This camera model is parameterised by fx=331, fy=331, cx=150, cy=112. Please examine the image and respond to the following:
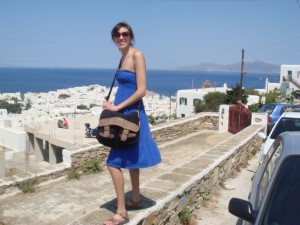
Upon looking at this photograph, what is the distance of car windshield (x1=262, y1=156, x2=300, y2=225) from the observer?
95.4 inches

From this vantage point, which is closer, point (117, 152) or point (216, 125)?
point (117, 152)

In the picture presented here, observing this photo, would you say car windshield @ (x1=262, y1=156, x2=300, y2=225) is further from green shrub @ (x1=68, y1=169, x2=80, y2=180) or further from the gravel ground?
green shrub @ (x1=68, y1=169, x2=80, y2=180)

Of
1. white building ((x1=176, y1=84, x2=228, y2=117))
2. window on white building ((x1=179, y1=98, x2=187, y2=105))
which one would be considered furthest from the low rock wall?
window on white building ((x1=179, y1=98, x2=187, y2=105))

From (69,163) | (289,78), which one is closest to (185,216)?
(69,163)

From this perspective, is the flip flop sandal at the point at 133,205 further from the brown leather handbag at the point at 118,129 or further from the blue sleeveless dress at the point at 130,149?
the brown leather handbag at the point at 118,129

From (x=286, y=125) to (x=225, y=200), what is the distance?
2.43m

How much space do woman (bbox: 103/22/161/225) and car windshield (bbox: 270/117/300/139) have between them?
15.3ft

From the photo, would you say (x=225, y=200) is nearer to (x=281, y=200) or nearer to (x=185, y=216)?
(x=185, y=216)

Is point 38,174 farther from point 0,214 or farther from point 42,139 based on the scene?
point 42,139

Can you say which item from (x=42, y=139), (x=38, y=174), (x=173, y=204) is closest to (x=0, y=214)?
(x=38, y=174)

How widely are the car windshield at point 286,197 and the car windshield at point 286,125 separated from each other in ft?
15.1

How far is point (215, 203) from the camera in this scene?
5629mm

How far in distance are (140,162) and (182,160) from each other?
6.02 m

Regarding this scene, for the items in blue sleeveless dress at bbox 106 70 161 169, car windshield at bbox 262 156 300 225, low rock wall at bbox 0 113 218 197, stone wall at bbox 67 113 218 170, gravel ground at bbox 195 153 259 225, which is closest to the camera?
car windshield at bbox 262 156 300 225
